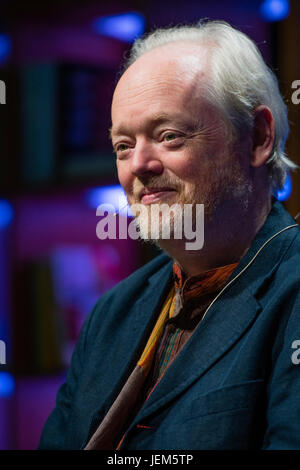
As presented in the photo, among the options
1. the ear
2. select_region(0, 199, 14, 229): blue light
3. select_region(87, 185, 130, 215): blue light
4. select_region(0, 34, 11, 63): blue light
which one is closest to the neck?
the ear

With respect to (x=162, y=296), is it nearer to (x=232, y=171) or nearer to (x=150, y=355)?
(x=150, y=355)

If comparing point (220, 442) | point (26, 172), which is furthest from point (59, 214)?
point (220, 442)

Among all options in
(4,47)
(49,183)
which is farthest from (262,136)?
(4,47)

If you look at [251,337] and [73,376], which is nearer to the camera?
[251,337]

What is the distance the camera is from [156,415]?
3.75 feet

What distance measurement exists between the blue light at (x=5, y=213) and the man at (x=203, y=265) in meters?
0.95

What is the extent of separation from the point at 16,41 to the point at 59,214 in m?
0.69

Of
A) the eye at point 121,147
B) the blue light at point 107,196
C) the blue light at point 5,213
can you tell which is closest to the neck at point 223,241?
the eye at point 121,147

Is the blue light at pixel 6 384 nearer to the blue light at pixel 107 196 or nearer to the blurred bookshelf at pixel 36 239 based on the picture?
the blurred bookshelf at pixel 36 239

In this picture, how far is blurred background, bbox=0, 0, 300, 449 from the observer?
2.11 meters

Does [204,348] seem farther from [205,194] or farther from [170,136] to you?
[170,136]

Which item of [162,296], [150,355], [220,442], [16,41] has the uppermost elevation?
[16,41]

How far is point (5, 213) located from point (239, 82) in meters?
1.28

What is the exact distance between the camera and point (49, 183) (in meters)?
2.15
